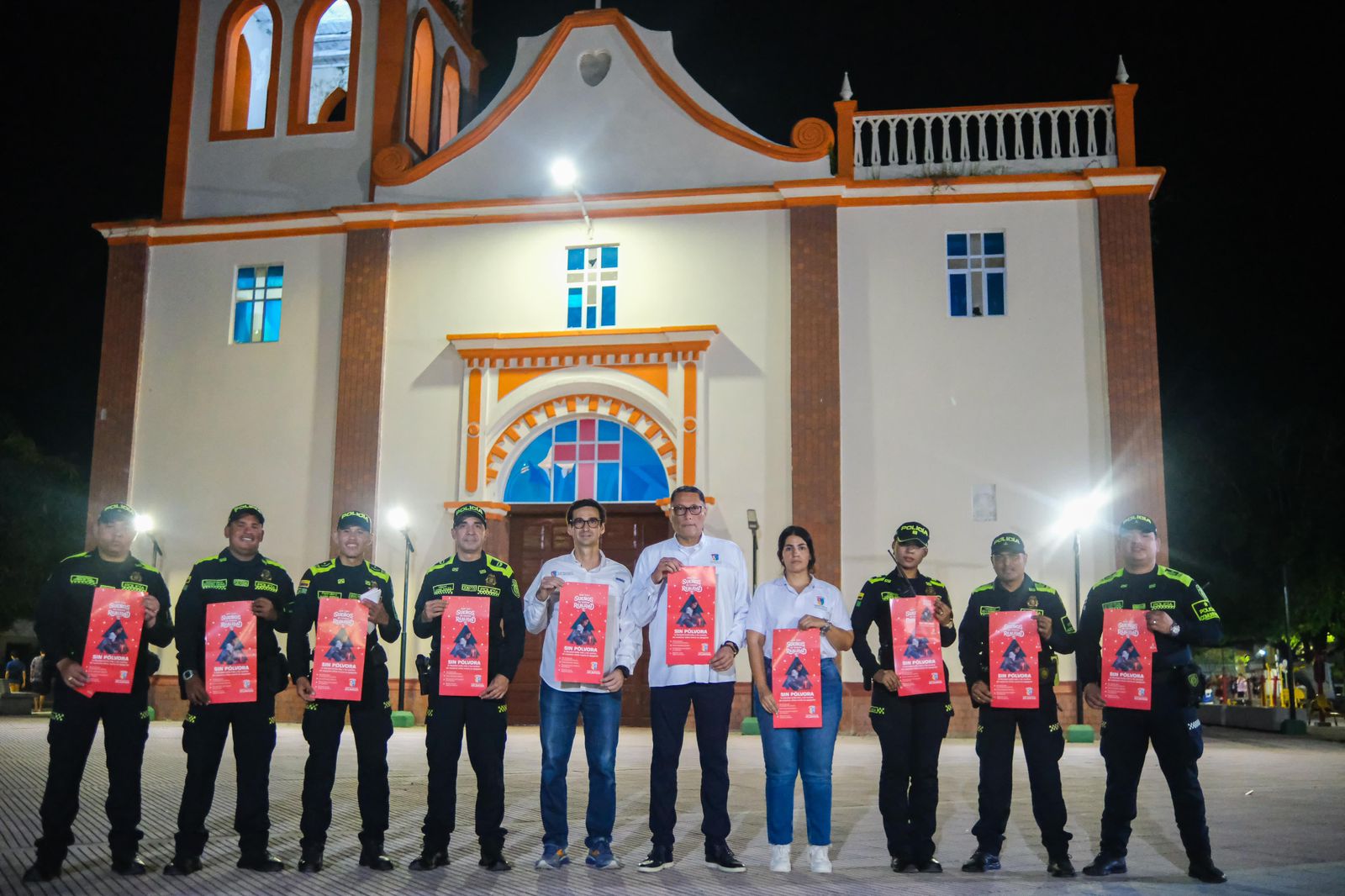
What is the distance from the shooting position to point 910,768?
7.08 m

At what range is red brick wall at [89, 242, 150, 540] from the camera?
20812 mm

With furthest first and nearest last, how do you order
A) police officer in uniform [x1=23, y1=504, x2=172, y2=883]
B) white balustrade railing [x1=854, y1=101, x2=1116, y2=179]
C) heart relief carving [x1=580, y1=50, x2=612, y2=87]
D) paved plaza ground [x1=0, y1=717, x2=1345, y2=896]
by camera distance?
heart relief carving [x1=580, y1=50, x2=612, y2=87]
white balustrade railing [x1=854, y1=101, x2=1116, y2=179]
police officer in uniform [x1=23, y1=504, x2=172, y2=883]
paved plaza ground [x1=0, y1=717, x2=1345, y2=896]

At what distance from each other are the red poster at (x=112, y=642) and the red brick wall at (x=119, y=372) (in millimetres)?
14837

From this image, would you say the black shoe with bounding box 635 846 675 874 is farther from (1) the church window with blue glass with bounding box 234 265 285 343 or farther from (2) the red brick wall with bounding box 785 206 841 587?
(1) the church window with blue glass with bounding box 234 265 285 343

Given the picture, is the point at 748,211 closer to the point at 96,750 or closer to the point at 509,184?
the point at 509,184

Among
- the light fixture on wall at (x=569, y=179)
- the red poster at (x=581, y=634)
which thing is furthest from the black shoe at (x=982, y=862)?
the light fixture on wall at (x=569, y=179)

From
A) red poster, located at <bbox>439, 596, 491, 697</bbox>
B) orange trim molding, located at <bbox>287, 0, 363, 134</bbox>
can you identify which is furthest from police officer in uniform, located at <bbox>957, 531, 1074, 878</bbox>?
orange trim molding, located at <bbox>287, 0, 363, 134</bbox>

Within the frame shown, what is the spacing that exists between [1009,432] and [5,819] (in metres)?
14.5

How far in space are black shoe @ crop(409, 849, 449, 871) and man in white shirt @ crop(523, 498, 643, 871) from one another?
1.85 feet

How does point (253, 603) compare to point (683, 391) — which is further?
point (683, 391)

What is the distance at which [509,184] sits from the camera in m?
20.6

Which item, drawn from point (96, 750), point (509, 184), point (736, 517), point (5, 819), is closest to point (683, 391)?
point (736, 517)

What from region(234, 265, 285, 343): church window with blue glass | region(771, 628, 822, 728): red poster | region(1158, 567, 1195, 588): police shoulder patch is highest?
region(234, 265, 285, 343): church window with blue glass

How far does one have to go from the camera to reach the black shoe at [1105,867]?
22.1 ft
